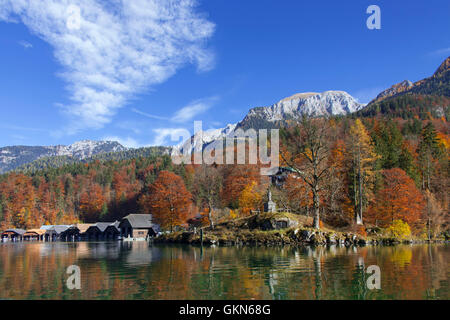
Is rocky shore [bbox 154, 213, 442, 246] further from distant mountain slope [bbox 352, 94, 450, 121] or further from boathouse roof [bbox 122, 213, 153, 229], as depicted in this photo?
distant mountain slope [bbox 352, 94, 450, 121]

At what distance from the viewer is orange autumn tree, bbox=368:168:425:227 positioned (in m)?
47.9

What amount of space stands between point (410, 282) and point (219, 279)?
8.64 m

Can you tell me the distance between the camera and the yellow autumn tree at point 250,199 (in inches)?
2491

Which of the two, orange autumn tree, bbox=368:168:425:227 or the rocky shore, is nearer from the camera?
the rocky shore

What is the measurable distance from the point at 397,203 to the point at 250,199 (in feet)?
83.3

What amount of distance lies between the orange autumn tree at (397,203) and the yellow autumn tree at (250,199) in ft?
66.5

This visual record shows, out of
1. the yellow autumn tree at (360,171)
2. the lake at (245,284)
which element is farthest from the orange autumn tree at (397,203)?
the lake at (245,284)

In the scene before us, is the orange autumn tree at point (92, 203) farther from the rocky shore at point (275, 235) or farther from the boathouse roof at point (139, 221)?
the rocky shore at point (275, 235)

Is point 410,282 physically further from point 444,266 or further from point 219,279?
point 219,279

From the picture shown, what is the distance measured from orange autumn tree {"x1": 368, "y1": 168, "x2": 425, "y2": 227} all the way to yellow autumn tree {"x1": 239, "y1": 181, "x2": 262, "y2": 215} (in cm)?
2028

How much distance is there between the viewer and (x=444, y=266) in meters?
19.7

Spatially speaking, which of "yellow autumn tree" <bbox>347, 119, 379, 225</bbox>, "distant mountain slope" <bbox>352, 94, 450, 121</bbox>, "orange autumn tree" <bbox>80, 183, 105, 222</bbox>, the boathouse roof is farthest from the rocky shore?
"distant mountain slope" <bbox>352, 94, 450, 121</bbox>

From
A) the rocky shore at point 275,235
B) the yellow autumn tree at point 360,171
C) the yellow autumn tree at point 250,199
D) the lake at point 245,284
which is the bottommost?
the rocky shore at point 275,235
